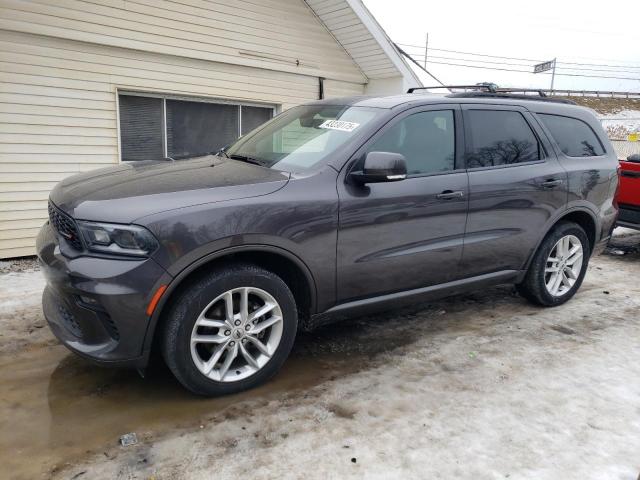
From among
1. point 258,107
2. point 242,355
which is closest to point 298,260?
point 242,355

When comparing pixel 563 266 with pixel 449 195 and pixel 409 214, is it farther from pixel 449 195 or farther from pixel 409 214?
pixel 409 214

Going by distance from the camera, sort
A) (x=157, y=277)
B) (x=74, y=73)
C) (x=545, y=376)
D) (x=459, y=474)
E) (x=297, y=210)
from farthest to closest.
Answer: (x=74, y=73) < (x=545, y=376) < (x=297, y=210) < (x=157, y=277) < (x=459, y=474)

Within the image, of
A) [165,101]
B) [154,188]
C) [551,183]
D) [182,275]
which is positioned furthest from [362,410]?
[165,101]

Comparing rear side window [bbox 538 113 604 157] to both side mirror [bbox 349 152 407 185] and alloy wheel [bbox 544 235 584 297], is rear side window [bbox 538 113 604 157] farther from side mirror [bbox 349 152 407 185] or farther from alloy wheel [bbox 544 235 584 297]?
side mirror [bbox 349 152 407 185]

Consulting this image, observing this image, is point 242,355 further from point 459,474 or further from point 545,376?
point 545,376

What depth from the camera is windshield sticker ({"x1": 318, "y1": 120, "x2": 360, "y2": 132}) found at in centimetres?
369

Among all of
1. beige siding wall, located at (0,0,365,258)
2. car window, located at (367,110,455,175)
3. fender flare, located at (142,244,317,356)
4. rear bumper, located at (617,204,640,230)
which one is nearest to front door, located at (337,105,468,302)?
car window, located at (367,110,455,175)

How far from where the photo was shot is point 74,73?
6414mm

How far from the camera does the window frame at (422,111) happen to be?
351cm

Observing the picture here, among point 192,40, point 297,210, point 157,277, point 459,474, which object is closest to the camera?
point 459,474

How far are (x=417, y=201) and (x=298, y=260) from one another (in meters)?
1.02

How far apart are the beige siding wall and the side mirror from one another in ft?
15.4

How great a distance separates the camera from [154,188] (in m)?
3.02

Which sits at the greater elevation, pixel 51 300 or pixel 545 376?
pixel 51 300
